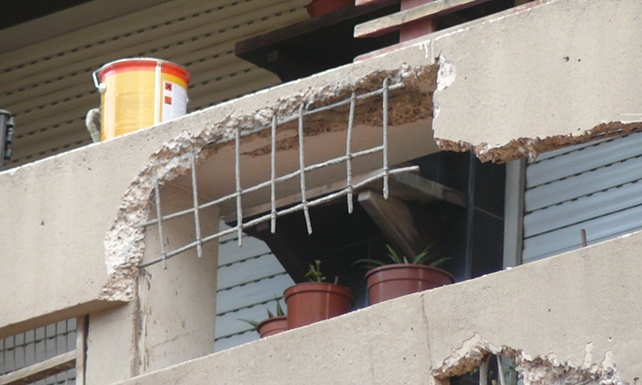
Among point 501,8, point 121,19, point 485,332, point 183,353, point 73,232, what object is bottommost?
point 485,332

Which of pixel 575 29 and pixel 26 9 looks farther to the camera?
pixel 26 9

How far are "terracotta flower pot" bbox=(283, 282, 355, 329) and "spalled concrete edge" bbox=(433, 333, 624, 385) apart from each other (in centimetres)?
158

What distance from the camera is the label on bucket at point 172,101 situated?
19.0ft

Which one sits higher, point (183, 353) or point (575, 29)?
point (575, 29)

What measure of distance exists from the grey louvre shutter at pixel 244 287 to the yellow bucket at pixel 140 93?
1.83m

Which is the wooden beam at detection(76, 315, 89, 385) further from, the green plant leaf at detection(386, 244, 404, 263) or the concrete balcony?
the green plant leaf at detection(386, 244, 404, 263)

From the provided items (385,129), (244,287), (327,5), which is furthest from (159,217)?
(327,5)

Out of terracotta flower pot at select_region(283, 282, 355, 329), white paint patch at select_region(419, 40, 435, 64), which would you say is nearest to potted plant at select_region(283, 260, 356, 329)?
terracotta flower pot at select_region(283, 282, 355, 329)

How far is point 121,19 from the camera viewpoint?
868cm

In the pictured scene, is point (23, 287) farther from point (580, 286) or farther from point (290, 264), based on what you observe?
point (580, 286)

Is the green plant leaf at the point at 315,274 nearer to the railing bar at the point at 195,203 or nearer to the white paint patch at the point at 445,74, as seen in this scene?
the railing bar at the point at 195,203

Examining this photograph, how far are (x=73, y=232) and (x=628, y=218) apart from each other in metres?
2.55

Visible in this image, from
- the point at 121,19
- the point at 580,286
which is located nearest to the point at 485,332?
the point at 580,286

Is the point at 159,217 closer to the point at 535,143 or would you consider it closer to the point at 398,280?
the point at 398,280
